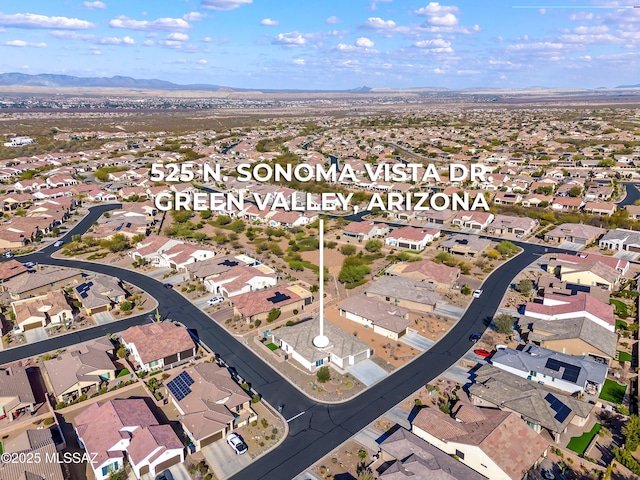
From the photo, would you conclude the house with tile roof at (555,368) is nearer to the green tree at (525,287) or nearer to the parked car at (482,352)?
the parked car at (482,352)

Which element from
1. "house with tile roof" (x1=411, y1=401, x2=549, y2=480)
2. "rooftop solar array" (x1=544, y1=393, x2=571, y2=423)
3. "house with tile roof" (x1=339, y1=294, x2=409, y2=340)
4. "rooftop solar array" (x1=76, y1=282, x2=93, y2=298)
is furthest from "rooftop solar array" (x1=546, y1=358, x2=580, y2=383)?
"rooftop solar array" (x1=76, y1=282, x2=93, y2=298)

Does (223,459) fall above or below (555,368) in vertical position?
below

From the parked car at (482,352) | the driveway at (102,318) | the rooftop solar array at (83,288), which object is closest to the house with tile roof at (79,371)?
the driveway at (102,318)

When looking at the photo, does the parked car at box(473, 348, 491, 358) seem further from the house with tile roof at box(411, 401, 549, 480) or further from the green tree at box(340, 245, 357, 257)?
the green tree at box(340, 245, 357, 257)

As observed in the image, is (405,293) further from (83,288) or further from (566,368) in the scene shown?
(83,288)

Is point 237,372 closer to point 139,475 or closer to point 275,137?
point 139,475

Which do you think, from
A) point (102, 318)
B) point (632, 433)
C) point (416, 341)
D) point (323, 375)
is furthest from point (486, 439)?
point (102, 318)

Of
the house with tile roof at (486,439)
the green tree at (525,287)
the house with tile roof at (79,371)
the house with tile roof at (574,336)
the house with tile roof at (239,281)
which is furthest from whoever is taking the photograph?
the house with tile roof at (239,281)
